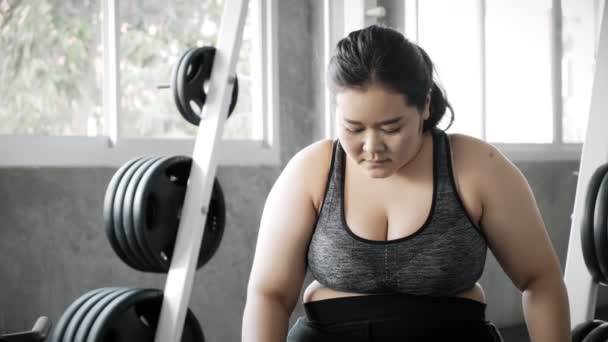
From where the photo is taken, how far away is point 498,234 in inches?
48.8

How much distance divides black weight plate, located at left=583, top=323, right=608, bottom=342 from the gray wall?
4.98 ft

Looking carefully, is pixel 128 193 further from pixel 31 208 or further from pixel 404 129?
pixel 404 129

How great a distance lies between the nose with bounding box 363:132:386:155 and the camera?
1.16m

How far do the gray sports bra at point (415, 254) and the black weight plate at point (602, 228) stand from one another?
0.62m

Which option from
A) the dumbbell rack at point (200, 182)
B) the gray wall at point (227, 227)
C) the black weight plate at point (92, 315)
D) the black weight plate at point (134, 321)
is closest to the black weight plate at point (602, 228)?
the dumbbell rack at point (200, 182)

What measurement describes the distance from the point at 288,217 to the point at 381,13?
1.77 metres

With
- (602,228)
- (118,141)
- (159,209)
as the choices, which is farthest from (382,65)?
(118,141)

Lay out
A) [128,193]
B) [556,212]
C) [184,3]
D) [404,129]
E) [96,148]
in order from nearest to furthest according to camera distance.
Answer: [404,129]
[128,193]
[96,148]
[184,3]
[556,212]

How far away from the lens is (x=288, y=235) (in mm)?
1257

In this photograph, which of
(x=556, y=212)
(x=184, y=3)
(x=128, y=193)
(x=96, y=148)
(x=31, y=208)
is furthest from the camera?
(x=556, y=212)

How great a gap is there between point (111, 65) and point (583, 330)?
5.76ft

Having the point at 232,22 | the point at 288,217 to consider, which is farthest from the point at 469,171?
the point at 232,22

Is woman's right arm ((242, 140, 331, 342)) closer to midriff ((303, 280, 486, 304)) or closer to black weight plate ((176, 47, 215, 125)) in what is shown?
midriff ((303, 280, 486, 304))

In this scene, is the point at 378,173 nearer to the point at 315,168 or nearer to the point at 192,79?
the point at 315,168
